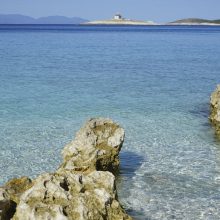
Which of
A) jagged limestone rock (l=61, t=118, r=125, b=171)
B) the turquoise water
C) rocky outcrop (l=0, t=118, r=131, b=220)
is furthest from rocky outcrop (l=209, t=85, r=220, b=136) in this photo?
rocky outcrop (l=0, t=118, r=131, b=220)

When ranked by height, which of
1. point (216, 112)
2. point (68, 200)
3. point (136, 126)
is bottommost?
point (136, 126)

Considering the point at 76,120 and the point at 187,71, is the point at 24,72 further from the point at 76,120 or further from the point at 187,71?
the point at 76,120

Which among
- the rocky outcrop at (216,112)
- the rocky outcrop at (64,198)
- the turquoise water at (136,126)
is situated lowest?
the turquoise water at (136,126)

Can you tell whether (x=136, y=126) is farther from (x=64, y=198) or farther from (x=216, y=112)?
(x=64, y=198)

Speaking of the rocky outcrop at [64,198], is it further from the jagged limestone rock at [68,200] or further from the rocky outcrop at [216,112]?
the rocky outcrop at [216,112]

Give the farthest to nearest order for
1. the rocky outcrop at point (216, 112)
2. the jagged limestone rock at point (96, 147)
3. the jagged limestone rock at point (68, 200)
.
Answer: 1. the rocky outcrop at point (216, 112)
2. the jagged limestone rock at point (96, 147)
3. the jagged limestone rock at point (68, 200)

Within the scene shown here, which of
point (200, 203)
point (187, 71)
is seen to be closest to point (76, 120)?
point (200, 203)

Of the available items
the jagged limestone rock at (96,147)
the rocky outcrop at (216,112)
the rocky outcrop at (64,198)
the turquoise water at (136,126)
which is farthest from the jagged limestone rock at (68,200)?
the rocky outcrop at (216,112)

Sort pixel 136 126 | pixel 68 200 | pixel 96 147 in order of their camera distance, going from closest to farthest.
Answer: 1. pixel 68 200
2. pixel 96 147
3. pixel 136 126

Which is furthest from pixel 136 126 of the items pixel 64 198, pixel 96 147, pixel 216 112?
pixel 64 198

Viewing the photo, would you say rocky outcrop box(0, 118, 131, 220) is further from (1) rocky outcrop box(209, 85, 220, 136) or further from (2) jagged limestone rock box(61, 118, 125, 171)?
(1) rocky outcrop box(209, 85, 220, 136)

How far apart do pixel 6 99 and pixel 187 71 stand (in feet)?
75.3

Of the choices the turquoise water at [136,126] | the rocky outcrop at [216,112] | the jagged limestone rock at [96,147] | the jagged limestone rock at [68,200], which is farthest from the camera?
the rocky outcrop at [216,112]

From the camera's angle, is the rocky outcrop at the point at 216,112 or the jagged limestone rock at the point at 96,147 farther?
the rocky outcrop at the point at 216,112
